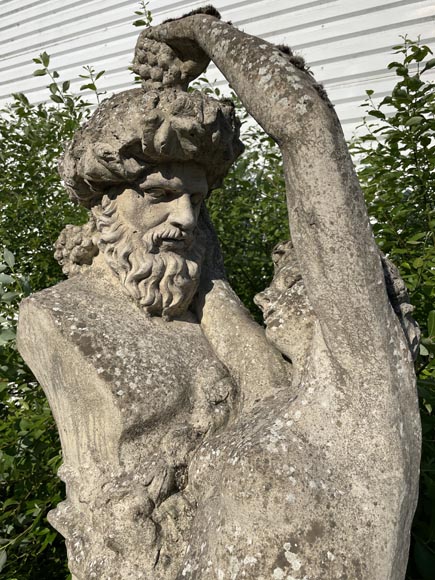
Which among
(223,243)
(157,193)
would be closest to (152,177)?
(157,193)

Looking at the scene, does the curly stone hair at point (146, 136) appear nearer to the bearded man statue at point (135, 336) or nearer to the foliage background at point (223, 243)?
the bearded man statue at point (135, 336)

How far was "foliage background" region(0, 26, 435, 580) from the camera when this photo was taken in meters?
2.72

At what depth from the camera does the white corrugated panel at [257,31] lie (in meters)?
5.46

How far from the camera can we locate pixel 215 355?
2.06 m

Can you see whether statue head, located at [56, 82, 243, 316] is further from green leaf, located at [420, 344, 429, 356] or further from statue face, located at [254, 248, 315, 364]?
green leaf, located at [420, 344, 429, 356]

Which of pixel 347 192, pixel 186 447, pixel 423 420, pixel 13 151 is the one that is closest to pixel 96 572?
pixel 186 447

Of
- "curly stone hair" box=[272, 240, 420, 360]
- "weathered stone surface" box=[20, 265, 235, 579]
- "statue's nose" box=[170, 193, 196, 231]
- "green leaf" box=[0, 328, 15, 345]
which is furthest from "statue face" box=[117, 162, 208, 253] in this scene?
"green leaf" box=[0, 328, 15, 345]

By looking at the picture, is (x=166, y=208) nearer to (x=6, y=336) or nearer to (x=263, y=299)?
(x=263, y=299)

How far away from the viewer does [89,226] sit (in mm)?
2119

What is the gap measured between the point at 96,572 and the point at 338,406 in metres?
0.75

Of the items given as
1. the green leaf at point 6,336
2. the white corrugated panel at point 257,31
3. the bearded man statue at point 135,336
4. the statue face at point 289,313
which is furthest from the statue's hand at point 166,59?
the white corrugated panel at point 257,31

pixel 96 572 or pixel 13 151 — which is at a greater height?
pixel 13 151

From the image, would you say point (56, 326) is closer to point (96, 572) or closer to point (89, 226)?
point (89, 226)

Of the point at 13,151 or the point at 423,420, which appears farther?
the point at 13,151
